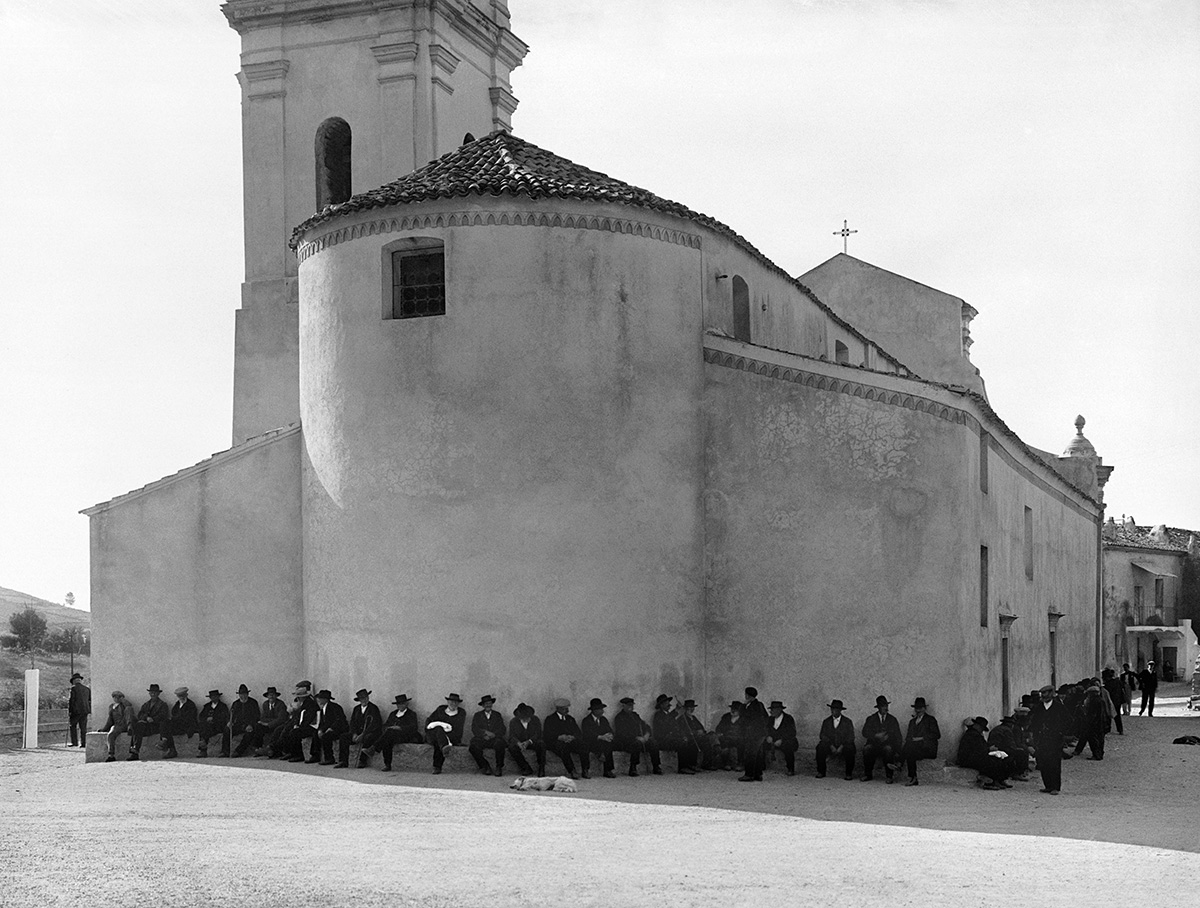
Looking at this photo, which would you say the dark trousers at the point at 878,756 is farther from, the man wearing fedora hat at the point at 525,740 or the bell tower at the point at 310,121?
the bell tower at the point at 310,121

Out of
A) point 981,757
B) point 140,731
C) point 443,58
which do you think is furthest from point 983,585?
point 443,58

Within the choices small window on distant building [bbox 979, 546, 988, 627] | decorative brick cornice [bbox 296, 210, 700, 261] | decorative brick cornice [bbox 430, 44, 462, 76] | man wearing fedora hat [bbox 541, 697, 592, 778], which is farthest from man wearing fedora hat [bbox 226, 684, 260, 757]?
decorative brick cornice [bbox 430, 44, 462, 76]

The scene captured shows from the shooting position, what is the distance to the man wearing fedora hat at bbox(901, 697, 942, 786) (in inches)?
758

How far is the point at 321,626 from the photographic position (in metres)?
21.6

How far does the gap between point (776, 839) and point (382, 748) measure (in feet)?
24.0

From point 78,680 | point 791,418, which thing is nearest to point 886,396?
point 791,418

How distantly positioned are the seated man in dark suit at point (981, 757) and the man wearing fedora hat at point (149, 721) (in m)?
11.3

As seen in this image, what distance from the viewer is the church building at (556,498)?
2044 cm

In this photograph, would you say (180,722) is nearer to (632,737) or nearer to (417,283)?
(632,737)

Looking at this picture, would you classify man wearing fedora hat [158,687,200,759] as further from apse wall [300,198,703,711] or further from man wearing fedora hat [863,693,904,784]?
man wearing fedora hat [863,693,904,784]

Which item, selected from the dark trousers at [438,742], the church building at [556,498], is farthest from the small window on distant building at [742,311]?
the dark trousers at [438,742]

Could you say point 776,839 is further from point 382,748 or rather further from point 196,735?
point 196,735

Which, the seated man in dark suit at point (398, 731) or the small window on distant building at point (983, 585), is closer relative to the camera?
the seated man in dark suit at point (398, 731)

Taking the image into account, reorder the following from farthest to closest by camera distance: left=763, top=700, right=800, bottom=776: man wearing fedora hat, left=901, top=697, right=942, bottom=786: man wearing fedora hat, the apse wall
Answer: the apse wall < left=763, top=700, right=800, bottom=776: man wearing fedora hat < left=901, top=697, right=942, bottom=786: man wearing fedora hat
